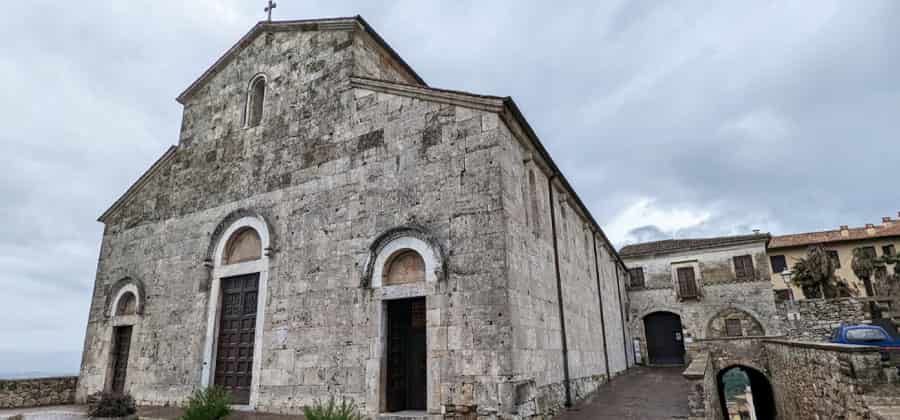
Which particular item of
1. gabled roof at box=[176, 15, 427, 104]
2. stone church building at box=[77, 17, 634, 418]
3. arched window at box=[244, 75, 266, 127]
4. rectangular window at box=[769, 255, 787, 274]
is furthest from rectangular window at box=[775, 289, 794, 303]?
arched window at box=[244, 75, 266, 127]

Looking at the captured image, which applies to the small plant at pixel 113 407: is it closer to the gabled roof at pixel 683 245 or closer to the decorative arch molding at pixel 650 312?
the decorative arch molding at pixel 650 312

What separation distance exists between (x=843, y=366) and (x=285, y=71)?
41.7 ft

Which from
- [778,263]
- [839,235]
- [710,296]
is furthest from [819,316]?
[839,235]

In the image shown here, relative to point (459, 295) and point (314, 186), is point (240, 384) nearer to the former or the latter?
point (314, 186)

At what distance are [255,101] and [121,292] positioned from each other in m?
6.21

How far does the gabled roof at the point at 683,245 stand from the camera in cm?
2580

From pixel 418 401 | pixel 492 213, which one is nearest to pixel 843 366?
pixel 492 213

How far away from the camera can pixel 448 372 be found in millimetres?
7242

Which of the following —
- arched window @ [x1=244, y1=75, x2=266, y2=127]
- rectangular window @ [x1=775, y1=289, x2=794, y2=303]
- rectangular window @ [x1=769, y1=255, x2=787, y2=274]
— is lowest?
rectangular window @ [x1=775, y1=289, x2=794, y2=303]

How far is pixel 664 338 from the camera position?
86.3 feet

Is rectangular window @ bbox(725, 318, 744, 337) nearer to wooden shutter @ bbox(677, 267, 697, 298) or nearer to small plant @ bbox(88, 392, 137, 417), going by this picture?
wooden shutter @ bbox(677, 267, 697, 298)

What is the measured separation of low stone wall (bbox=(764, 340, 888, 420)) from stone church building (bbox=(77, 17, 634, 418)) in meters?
4.63

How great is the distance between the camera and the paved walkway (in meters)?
8.33

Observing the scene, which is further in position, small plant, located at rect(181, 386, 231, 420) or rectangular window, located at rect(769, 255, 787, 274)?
rectangular window, located at rect(769, 255, 787, 274)
